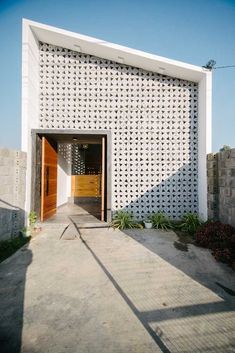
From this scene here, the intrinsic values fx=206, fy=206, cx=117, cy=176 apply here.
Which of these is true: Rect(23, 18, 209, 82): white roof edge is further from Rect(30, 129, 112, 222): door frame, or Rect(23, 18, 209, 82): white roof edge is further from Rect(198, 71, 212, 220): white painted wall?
Rect(30, 129, 112, 222): door frame

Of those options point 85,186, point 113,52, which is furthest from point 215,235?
point 85,186

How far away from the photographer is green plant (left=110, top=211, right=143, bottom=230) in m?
5.89

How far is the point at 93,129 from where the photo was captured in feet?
20.7

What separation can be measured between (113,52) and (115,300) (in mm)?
6122

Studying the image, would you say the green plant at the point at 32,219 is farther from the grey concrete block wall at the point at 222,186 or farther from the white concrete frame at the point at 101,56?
the grey concrete block wall at the point at 222,186

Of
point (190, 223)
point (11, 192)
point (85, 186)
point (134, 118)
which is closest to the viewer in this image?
point (11, 192)

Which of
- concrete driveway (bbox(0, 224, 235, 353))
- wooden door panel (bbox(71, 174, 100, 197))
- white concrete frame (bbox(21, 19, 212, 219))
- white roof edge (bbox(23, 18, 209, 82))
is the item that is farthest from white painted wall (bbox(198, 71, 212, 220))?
wooden door panel (bbox(71, 174, 100, 197))

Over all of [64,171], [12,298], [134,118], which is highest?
[134,118]

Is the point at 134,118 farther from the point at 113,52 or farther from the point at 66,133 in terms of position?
the point at 66,133

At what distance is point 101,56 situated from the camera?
6273 mm

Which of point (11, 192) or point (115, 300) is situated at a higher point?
point (11, 192)

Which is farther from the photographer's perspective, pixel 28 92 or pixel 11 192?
pixel 28 92

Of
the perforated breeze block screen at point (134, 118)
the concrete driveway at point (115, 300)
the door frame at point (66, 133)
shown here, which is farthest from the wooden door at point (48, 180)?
the concrete driveway at point (115, 300)

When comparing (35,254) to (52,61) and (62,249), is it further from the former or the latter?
(52,61)
